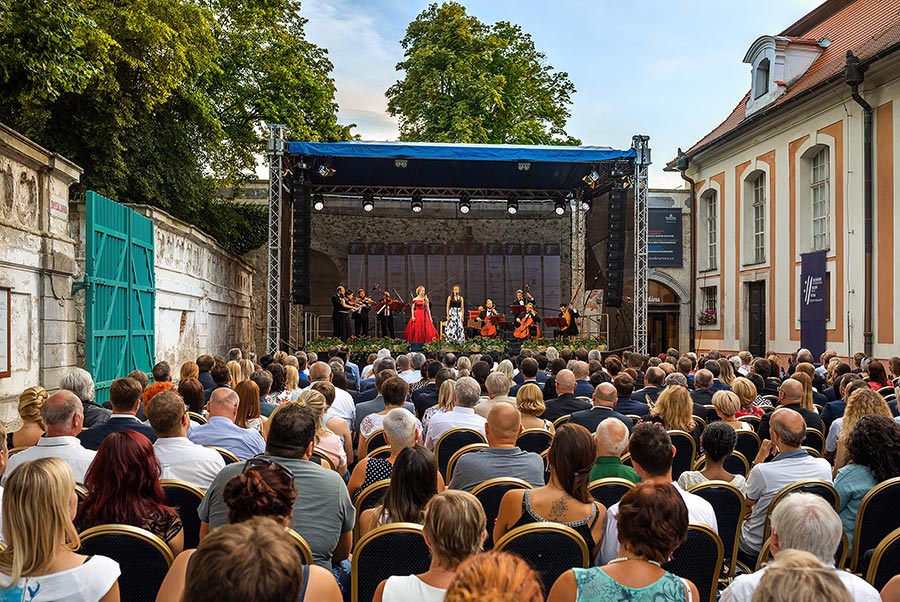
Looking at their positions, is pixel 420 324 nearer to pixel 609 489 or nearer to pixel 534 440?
pixel 534 440

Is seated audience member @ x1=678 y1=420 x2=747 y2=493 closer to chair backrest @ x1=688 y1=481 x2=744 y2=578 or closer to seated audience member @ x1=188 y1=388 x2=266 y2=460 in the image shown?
chair backrest @ x1=688 y1=481 x2=744 y2=578

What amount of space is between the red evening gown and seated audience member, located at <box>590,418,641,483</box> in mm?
Result: 13797

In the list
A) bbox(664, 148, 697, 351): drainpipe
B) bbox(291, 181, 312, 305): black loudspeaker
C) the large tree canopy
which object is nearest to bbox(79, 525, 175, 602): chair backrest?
the large tree canopy

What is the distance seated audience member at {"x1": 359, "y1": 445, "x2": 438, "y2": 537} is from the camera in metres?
2.98

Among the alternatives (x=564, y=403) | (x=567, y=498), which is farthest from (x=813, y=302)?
(x=567, y=498)

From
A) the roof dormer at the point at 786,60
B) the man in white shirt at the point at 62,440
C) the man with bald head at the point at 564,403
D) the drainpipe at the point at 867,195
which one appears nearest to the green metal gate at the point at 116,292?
the man in white shirt at the point at 62,440

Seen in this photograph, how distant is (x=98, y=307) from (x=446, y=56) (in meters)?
18.0

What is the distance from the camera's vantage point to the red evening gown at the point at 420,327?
1773cm

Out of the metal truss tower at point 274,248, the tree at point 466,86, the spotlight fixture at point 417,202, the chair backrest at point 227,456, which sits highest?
the tree at point 466,86

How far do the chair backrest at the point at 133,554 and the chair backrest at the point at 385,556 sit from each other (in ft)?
2.13

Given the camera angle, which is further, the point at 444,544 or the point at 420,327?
the point at 420,327

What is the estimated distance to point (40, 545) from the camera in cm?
219

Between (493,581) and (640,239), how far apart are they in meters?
14.9

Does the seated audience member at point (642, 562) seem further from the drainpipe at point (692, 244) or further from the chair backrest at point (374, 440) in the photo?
the drainpipe at point (692, 244)
